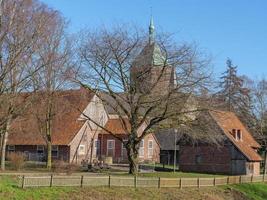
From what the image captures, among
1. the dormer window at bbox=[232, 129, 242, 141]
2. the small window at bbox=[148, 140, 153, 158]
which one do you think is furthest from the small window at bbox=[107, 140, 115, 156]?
the dormer window at bbox=[232, 129, 242, 141]

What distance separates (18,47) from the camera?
35.8m

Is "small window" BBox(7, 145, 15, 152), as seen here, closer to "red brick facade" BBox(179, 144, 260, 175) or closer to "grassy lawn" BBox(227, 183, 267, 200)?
"red brick facade" BBox(179, 144, 260, 175)

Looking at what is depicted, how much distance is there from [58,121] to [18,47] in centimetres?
2152

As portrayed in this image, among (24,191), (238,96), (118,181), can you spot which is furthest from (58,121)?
(238,96)

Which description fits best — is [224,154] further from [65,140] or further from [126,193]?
[126,193]

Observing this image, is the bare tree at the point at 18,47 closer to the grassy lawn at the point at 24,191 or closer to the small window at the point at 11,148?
the grassy lawn at the point at 24,191

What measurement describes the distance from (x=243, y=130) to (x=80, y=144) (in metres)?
20.8

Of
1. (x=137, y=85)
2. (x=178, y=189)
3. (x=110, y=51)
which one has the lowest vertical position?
(x=178, y=189)

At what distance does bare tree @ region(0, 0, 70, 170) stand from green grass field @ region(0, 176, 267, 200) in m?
8.28

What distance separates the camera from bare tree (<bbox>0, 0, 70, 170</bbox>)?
3522cm

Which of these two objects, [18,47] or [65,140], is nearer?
[18,47]

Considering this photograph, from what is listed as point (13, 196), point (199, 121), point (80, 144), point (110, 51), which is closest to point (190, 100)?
point (199, 121)

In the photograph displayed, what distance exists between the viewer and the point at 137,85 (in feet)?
136

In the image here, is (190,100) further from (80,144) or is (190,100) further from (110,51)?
(80,144)
